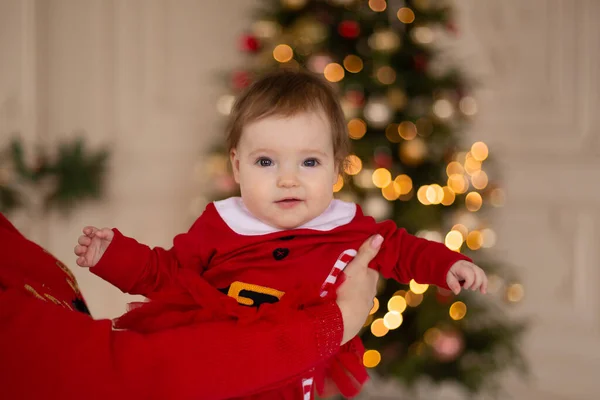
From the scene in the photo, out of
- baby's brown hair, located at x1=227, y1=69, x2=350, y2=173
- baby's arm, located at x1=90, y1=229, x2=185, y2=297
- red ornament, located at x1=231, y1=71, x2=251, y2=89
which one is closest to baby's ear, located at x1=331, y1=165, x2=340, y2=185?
baby's brown hair, located at x1=227, y1=69, x2=350, y2=173

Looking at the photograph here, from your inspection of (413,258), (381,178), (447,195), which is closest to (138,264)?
(413,258)

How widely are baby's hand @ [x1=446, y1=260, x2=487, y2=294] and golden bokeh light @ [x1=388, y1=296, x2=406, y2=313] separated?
1290 mm

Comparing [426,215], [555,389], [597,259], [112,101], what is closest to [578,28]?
[597,259]

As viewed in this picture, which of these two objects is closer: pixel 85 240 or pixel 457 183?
pixel 85 240

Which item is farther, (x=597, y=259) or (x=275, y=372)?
(x=597, y=259)

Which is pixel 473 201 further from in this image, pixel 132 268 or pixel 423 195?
pixel 132 268

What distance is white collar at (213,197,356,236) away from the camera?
1.27 meters

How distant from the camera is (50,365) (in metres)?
0.75

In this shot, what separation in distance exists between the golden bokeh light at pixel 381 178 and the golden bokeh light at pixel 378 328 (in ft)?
1.90

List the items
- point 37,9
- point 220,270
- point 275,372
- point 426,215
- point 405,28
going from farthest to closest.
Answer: point 37,9
point 405,28
point 426,215
point 220,270
point 275,372

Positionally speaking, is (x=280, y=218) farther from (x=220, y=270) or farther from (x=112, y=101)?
(x=112, y=101)

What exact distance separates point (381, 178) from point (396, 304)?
0.54 metres

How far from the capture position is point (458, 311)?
8.18ft

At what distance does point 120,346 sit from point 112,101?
8.99 ft
